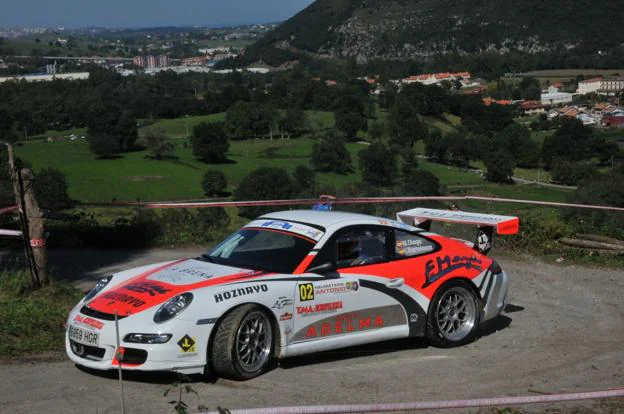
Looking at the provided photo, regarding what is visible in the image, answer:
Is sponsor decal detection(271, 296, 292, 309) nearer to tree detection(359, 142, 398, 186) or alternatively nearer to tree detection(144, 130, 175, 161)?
tree detection(359, 142, 398, 186)

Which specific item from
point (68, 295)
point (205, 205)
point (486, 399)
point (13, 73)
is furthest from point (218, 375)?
point (13, 73)

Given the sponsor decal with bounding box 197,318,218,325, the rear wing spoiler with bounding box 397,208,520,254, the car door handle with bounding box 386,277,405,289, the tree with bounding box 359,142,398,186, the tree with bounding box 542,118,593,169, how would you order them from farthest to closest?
the tree with bounding box 542,118,593,169 → the tree with bounding box 359,142,398,186 → the rear wing spoiler with bounding box 397,208,520,254 → the car door handle with bounding box 386,277,405,289 → the sponsor decal with bounding box 197,318,218,325

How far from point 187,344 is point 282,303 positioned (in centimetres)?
97

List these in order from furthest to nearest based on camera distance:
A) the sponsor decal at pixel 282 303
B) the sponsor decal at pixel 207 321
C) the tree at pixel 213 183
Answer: the tree at pixel 213 183 < the sponsor decal at pixel 282 303 < the sponsor decal at pixel 207 321

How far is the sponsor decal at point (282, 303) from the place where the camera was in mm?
7367

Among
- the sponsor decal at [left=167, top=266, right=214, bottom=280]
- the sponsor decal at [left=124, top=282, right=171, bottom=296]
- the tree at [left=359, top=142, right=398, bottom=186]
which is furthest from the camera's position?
the tree at [left=359, top=142, right=398, bottom=186]

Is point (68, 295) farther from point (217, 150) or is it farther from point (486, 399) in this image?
point (217, 150)

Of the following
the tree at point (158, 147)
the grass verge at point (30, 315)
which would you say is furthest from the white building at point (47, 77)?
the grass verge at point (30, 315)

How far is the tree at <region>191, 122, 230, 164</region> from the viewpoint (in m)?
69.6

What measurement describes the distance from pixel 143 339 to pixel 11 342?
6.37 ft

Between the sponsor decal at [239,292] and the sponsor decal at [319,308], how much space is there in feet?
1.35

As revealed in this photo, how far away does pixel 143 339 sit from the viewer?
22.4ft

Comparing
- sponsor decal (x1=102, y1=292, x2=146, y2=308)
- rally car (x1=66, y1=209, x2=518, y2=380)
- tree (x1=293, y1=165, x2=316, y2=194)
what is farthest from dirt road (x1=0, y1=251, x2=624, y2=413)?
tree (x1=293, y1=165, x2=316, y2=194)

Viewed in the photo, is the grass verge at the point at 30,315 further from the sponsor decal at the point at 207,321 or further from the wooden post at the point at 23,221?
the sponsor decal at the point at 207,321
